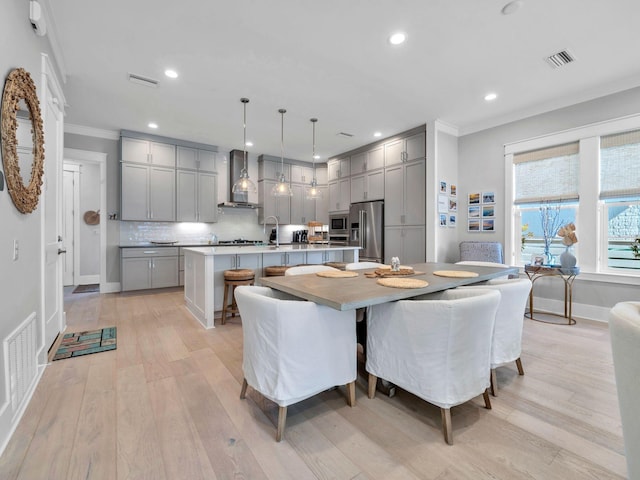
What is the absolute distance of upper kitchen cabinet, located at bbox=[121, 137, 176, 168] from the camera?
198 inches

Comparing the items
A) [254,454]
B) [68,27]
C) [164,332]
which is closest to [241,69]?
[68,27]

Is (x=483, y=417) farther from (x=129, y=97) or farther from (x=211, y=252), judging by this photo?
(x=129, y=97)

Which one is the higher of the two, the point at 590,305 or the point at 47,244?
the point at 47,244

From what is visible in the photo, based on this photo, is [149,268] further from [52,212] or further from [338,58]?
[338,58]

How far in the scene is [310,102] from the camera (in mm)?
3926

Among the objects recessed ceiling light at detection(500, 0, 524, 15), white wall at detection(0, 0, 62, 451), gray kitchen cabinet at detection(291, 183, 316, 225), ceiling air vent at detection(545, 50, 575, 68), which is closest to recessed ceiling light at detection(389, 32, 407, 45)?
recessed ceiling light at detection(500, 0, 524, 15)

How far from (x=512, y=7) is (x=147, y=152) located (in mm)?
5426

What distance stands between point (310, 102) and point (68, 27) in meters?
2.48

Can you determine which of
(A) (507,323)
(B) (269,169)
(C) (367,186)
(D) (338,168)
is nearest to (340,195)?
(D) (338,168)

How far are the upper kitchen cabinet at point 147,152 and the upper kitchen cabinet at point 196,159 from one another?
0.39 feet

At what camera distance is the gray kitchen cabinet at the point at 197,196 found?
5.53 meters

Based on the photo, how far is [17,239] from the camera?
5.95ft

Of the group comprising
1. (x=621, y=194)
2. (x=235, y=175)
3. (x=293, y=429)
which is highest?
(x=235, y=175)

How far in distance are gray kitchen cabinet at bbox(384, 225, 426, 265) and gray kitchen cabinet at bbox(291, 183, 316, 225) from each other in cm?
A: 230
